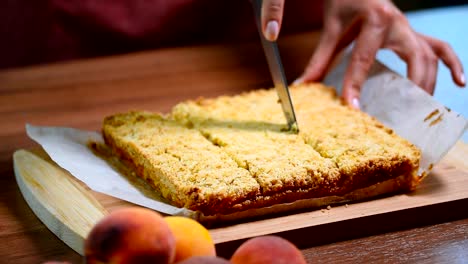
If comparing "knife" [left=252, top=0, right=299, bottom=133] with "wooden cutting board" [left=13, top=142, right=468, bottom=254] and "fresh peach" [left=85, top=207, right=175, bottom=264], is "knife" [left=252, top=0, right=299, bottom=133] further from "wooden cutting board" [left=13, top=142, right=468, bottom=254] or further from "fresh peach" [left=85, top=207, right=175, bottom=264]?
"fresh peach" [left=85, top=207, right=175, bottom=264]

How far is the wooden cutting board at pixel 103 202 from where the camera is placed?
144 centimetres

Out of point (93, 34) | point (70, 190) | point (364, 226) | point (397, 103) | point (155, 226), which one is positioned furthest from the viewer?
point (93, 34)

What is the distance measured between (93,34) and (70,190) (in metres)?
1.20

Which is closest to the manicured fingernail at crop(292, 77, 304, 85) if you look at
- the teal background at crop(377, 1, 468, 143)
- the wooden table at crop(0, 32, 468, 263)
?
the wooden table at crop(0, 32, 468, 263)

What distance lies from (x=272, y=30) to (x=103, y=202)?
22.5 inches

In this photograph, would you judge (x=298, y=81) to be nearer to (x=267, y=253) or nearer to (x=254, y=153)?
(x=254, y=153)

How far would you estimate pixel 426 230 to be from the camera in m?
1.52

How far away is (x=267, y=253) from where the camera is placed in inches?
43.0

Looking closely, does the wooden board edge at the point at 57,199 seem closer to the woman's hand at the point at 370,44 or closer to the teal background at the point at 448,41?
the woman's hand at the point at 370,44

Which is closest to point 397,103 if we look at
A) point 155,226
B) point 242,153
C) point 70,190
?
point 242,153

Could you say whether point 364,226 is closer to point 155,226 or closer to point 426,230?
point 426,230

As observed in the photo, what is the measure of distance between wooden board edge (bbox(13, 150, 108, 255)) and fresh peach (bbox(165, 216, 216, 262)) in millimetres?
311

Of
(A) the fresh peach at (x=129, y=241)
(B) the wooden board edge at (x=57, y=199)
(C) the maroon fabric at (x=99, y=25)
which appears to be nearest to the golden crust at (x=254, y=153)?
(B) the wooden board edge at (x=57, y=199)

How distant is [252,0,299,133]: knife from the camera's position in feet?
5.80
